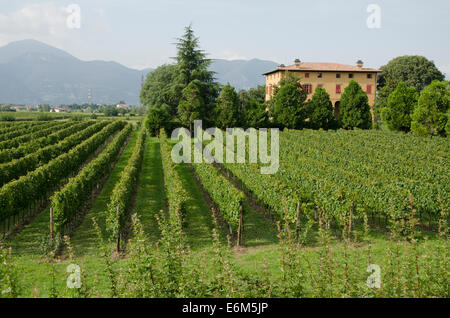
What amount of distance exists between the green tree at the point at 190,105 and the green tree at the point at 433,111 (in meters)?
27.3

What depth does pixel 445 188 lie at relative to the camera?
1491 cm

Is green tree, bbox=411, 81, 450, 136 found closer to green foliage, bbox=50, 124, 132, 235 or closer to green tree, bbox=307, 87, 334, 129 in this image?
green tree, bbox=307, 87, 334, 129

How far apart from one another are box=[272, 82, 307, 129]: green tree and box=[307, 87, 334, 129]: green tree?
53.6 inches

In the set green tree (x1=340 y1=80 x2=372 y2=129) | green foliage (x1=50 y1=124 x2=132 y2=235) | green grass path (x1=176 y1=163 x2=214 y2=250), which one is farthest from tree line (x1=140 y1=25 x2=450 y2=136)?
green foliage (x1=50 y1=124 x2=132 y2=235)

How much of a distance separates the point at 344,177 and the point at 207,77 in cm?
3872

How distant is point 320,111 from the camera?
51.9m

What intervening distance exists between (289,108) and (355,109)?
396 inches

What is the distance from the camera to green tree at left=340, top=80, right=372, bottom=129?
169ft

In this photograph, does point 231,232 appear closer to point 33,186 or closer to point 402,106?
point 33,186

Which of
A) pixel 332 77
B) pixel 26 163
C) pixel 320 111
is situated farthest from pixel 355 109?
pixel 26 163

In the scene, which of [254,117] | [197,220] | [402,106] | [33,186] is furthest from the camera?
[254,117]

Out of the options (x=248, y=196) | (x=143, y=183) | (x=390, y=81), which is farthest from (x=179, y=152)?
(x=390, y=81)

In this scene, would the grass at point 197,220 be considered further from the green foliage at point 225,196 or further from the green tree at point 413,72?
the green tree at point 413,72

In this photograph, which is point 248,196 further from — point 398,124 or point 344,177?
point 398,124
